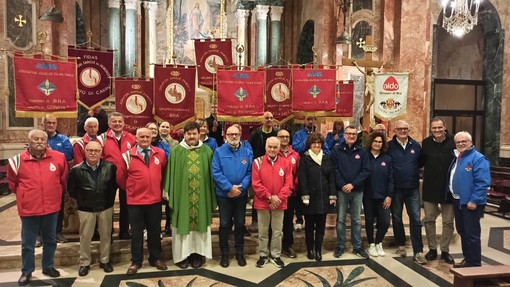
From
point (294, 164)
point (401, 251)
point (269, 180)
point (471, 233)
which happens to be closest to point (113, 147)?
point (269, 180)

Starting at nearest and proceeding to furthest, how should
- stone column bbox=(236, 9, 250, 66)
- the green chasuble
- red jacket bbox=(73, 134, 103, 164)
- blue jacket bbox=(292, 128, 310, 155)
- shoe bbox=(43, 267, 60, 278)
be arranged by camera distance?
shoe bbox=(43, 267, 60, 278) → the green chasuble → red jacket bbox=(73, 134, 103, 164) → blue jacket bbox=(292, 128, 310, 155) → stone column bbox=(236, 9, 250, 66)

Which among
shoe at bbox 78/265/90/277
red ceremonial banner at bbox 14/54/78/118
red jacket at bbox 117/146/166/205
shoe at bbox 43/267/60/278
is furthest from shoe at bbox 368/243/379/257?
red ceremonial banner at bbox 14/54/78/118

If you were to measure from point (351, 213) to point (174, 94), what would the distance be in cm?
318

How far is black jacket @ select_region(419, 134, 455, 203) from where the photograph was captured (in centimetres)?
519

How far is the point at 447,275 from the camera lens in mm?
4930

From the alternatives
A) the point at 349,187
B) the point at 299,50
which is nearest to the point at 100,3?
the point at 299,50

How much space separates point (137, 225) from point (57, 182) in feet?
3.46

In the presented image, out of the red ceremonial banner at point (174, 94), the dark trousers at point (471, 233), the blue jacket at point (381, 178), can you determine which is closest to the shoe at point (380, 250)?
the blue jacket at point (381, 178)

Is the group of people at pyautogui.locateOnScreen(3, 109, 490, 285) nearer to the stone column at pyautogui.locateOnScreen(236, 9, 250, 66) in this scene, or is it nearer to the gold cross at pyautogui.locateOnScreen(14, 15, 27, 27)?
the gold cross at pyautogui.locateOnScreen(14, 15, 27, 27)

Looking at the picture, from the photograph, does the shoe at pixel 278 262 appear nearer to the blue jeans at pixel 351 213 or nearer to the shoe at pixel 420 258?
the blue jeans at pixel 351 213

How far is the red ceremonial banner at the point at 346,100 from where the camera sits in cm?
823

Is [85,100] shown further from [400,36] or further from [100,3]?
[100,3]

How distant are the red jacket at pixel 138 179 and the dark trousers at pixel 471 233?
3.83 meters

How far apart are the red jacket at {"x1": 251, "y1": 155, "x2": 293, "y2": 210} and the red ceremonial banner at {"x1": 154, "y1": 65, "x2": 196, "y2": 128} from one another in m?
1.66
